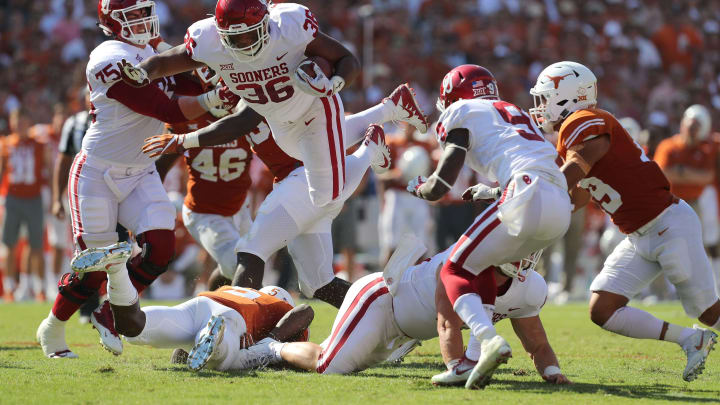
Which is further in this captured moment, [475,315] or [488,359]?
[475,315]

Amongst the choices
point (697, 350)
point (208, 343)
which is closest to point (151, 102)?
point (208, 343)

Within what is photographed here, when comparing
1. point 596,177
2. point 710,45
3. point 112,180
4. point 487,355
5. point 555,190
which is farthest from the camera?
point 710,45

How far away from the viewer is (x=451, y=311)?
468cm

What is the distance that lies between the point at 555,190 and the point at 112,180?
2.66 meters

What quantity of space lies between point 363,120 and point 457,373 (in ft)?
8.06

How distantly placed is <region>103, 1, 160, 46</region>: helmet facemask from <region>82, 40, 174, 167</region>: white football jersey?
6cm

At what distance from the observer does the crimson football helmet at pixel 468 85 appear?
5102 mm

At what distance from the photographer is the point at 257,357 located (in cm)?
524

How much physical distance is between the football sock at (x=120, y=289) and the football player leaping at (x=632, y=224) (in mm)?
2297

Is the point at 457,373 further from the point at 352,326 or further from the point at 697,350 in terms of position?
the point at 697,350

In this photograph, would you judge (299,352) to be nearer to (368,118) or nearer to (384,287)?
(384,287)

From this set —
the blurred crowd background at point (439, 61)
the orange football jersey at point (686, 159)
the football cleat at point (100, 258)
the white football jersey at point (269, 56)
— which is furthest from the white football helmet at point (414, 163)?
the football cleat at point (100, 258)

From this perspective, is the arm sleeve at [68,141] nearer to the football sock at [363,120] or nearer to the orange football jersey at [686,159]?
the football sock at [363,120]

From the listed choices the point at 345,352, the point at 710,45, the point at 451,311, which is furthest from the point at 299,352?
the point at 710,45
